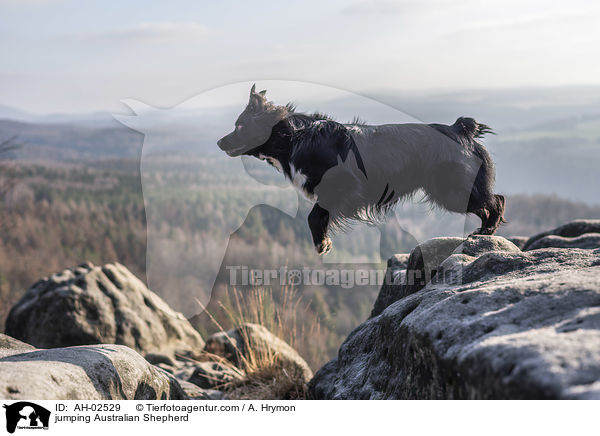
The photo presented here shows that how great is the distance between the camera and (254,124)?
219 inches

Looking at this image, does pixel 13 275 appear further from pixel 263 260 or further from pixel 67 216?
pixel 263 260

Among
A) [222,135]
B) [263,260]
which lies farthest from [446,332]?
[263,260]

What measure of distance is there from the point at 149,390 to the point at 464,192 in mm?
3619

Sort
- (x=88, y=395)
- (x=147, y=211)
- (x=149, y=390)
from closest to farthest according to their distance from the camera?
(x=88, y=395)
(x=149, y=390)
(x=147, y=211)

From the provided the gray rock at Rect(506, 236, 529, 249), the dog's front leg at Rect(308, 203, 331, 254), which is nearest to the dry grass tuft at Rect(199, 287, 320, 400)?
the dog's front leg at Rect(308, 203, 331, 254)

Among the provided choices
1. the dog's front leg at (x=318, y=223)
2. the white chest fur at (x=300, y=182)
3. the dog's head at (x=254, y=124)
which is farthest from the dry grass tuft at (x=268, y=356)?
the dog's head at (x=254, y=124)

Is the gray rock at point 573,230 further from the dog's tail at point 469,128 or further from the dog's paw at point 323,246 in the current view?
the dog's paw at point 323,246

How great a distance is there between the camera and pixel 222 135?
564cm

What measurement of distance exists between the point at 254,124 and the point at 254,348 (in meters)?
3.75

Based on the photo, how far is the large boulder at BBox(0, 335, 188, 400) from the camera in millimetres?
3330

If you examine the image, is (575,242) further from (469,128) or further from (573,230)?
(469,128)
